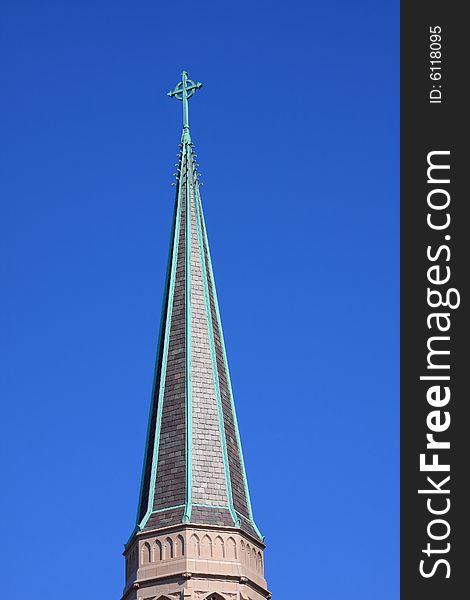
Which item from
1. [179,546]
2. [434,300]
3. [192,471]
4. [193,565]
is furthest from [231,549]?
[434,300]

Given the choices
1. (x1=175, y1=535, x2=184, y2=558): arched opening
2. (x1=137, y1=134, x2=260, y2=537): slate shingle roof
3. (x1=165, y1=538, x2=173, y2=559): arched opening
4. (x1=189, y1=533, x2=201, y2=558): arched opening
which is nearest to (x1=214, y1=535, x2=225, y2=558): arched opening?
(x1=189, y1=533, x2=201, y2=558): arched opening

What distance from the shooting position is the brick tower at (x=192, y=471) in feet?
155

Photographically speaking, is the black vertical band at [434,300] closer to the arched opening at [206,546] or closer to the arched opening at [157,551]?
the arched opening at [206,546]

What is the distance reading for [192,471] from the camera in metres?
48.6

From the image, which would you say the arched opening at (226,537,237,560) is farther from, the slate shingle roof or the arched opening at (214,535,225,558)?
the slate shingle roof

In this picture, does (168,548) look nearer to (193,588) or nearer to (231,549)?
(193,588)

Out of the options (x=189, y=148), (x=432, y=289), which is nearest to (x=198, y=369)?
(x=189, y=148)

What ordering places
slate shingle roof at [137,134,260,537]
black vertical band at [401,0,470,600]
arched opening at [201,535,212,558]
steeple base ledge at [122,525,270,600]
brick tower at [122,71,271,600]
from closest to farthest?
black vertical band at [401,0,470,600]
steeple base ledge at [122,525,270,600]
brick tower at [122,71,271,600]
arched opening at [201,535,212,558]
slate shingle roof at [137,134,260,537]

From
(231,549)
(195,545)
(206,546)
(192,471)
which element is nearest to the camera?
(195,545)

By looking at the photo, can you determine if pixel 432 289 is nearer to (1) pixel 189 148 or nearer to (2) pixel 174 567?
(2) pixel 174 567

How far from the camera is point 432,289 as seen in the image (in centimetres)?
3719

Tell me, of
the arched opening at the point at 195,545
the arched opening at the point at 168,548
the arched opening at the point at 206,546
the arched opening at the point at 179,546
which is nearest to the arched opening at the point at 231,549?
the arched opening at the point at 206,546

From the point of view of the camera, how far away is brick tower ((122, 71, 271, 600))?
155ft

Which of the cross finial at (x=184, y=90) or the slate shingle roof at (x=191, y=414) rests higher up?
the cross finial at (x=184, y=90)
